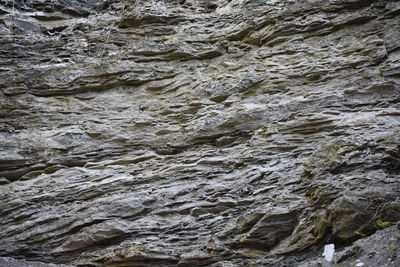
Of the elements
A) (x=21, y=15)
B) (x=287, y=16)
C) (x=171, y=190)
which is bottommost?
(x=171, y=190)

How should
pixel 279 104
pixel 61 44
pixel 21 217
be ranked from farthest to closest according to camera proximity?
pixel 61 44, pixel 279 104, pixel 21 217

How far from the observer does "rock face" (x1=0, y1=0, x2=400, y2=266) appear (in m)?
7.62

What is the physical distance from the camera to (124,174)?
30.7 ft

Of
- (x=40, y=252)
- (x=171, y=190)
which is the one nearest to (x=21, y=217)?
(x=40, y=252)

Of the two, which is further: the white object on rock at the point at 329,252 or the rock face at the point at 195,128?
the rock face at the point at 195,128

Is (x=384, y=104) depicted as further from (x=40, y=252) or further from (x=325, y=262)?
(x=40, y=252)

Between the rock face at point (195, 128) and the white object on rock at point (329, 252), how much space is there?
205mm

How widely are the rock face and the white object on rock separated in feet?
0.67

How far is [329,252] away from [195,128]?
14.6ft

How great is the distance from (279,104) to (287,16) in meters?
3.13

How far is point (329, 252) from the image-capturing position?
22.3ft

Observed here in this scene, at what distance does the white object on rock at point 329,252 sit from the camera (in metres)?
6.73

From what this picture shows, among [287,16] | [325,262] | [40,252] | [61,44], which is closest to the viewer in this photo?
[325,262]

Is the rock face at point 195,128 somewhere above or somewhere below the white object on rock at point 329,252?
above
